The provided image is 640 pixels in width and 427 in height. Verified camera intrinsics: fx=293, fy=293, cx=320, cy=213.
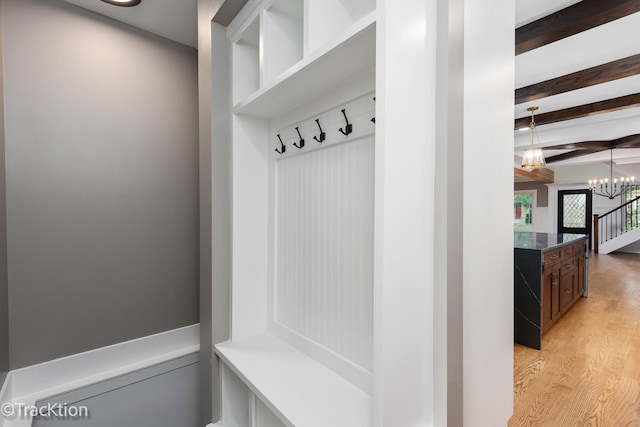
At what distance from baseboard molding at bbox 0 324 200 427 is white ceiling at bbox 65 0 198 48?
5.89 ft

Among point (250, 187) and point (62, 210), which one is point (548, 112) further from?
point (62, 210)

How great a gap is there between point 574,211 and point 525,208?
1.25 metres

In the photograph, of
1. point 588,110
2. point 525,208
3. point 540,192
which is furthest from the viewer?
point 525,208

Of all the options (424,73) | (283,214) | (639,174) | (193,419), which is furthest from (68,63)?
(639,174)

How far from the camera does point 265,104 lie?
4.23ft

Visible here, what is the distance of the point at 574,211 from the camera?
29.8 ft

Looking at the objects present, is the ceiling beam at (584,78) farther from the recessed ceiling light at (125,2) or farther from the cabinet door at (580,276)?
the recessed ceiling light at (125,2)

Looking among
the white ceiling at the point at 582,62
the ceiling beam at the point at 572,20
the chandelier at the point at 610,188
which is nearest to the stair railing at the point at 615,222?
the chandelier at the point at 610,188

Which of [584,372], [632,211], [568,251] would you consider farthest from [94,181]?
[632,211]

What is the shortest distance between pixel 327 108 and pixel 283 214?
55cm

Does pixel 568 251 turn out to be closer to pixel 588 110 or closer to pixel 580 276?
pixel 580 276

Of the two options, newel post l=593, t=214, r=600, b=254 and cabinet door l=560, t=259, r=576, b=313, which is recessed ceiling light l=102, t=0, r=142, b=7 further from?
newel post l=593, t=214, r=600, b=254

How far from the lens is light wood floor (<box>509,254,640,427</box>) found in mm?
1905

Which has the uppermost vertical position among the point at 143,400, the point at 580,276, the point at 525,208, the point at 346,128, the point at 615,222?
the point at 346,128
